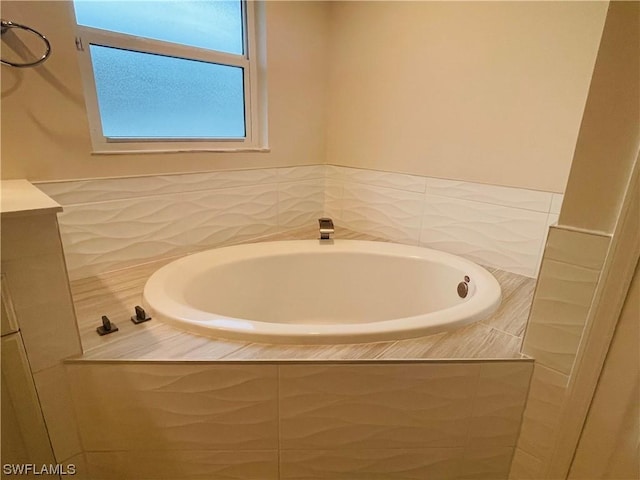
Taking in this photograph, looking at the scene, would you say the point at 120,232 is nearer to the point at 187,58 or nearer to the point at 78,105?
the point at 78,105

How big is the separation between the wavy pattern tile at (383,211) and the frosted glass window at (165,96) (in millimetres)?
735

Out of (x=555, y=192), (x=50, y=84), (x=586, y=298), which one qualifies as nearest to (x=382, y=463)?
(x=586, y=298)

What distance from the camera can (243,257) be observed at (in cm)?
158

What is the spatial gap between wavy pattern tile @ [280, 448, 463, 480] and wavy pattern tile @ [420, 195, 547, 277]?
88 centimetres

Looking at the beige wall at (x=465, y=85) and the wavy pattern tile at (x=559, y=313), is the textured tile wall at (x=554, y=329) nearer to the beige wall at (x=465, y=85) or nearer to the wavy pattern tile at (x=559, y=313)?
the wavy pattern tile at (x=559, y=313)

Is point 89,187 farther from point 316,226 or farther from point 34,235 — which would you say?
point 316,226

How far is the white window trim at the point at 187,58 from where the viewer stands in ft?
4.07

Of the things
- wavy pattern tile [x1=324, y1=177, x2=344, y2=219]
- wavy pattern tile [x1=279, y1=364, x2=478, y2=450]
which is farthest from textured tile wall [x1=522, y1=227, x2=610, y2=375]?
wavy pattern tile [x1=324, y1=177, x2=344, y2=219]

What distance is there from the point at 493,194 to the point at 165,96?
1.52m

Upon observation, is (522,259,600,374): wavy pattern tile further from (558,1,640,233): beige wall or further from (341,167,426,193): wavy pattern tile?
(341,167,426,193): wavy pattern tile

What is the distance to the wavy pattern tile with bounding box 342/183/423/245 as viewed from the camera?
180 cm

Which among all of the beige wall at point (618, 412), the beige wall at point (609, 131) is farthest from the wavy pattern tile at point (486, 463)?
the beige wall at point (609, 131)

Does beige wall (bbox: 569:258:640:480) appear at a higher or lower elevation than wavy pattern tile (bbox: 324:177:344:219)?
lower

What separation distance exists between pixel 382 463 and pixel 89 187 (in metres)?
1.40
